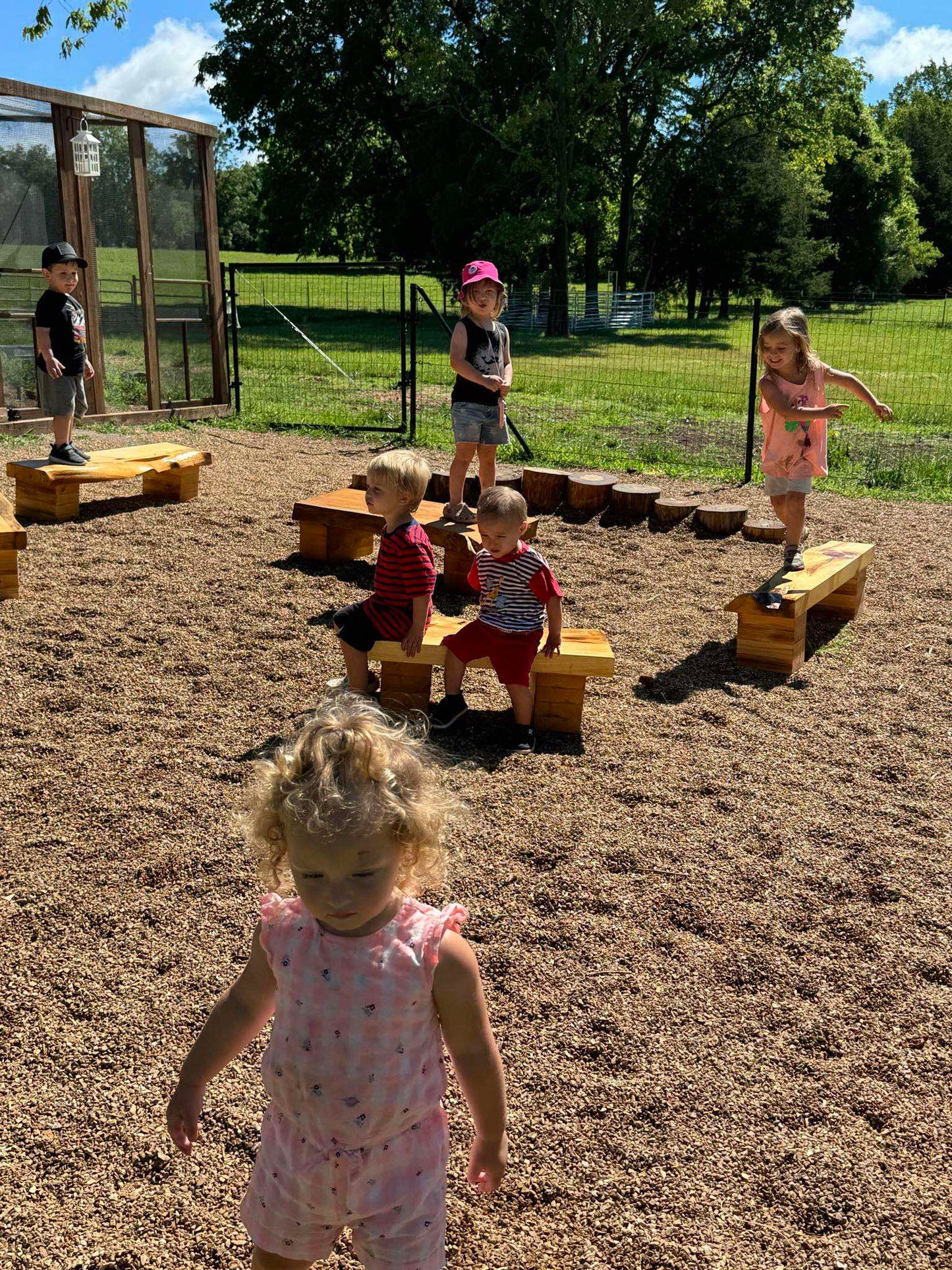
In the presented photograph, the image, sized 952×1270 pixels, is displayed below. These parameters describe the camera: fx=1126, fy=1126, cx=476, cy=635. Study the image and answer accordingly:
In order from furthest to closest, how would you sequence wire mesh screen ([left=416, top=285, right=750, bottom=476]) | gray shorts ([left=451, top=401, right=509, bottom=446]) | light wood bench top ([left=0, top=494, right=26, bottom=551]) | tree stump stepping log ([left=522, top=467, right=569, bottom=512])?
wire mesh screen ([left=416, top=285, right=750, bottom=476]), tree stump stepping log ([left=522, top=467, right=569, bottom=512]), gray shorts ([left=451, top=401, right=509, bottom=446]), light wood bench top ([left=0, top=494, right=26, bottom=551])

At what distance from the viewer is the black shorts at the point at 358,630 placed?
5.04m

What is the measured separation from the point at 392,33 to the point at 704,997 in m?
36.3

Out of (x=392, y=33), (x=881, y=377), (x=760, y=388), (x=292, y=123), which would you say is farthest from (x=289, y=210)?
(x=760, y=388)

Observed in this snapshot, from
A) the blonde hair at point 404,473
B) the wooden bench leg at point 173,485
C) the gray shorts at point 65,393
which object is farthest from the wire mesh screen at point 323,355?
the blonde hair at point 404,473

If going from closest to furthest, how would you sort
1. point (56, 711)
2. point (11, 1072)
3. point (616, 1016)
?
1. point (11, 1072)
2. point (616, 1016)
3. point (56, 711)

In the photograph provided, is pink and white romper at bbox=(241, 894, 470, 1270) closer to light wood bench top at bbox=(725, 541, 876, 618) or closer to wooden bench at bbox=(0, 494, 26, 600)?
light wood bench top at bbox=(725, 541, 876, 618)

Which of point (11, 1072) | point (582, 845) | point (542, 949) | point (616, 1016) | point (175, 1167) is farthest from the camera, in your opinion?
point (582, 845)

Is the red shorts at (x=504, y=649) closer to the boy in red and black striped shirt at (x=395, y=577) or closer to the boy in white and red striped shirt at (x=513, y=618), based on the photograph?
the boy in white and red striped shirt at (x=513, y=618)

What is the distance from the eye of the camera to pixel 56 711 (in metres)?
5.02

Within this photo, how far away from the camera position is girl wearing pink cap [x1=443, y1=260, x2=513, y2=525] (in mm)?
6945

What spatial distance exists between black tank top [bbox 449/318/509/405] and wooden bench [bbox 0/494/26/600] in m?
2.78

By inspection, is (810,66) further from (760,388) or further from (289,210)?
(760,388)

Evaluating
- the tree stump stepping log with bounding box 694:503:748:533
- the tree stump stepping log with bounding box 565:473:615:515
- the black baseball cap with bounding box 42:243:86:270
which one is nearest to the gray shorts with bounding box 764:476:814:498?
the tree stump stepping log with bounding box 694:503:748:533

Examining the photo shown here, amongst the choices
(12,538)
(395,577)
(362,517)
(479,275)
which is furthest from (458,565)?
(12,538)
